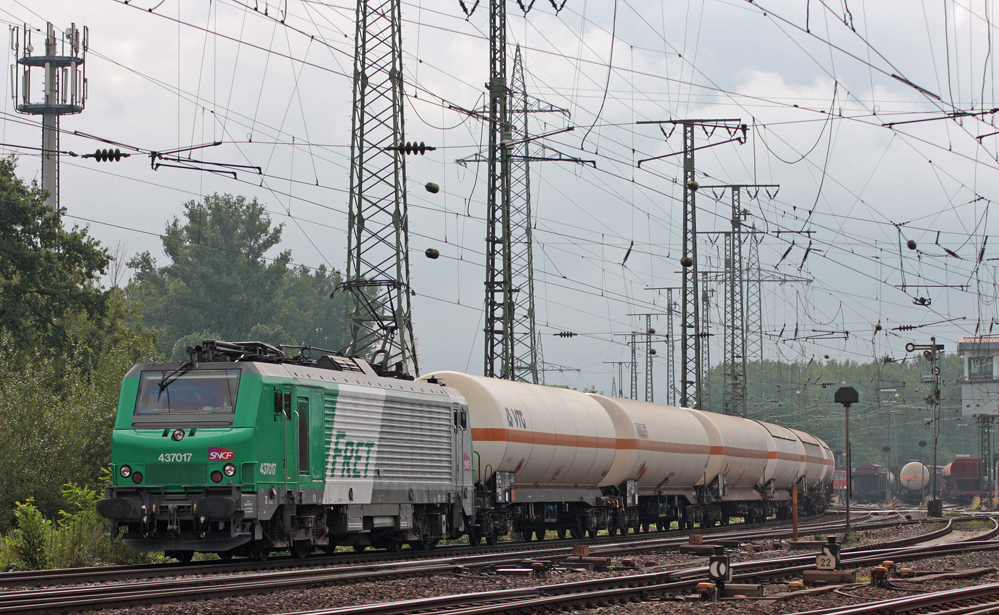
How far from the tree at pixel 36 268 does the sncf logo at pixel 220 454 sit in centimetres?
3072

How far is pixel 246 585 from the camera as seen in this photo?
1577 centimetres

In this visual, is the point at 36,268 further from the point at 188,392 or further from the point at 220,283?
the point at 220,283

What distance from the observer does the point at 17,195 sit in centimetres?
4828

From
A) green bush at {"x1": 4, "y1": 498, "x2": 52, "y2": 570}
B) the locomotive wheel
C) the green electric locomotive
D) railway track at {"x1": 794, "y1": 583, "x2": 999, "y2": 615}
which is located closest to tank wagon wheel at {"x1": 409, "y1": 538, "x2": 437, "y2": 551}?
the green electric locomotive

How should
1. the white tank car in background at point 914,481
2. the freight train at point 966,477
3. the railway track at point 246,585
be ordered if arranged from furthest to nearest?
the white tank car in background at point 914,481 → the freight train at point 966,477 → the railway track at point 246,585

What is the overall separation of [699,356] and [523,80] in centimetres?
1508

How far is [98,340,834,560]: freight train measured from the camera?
1944 centimetres

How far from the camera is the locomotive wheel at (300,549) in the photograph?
21.4 meters

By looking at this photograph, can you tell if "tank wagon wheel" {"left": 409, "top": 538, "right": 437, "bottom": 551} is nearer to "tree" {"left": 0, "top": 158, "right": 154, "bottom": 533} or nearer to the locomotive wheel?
the locomotive wheel

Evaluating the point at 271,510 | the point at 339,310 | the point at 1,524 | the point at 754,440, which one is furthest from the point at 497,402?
the point at 339,310

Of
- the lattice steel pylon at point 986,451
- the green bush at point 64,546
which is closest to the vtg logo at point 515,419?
the green bush at point 64,546

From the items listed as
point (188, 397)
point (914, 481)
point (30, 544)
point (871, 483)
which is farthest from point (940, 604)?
point (871, 483)

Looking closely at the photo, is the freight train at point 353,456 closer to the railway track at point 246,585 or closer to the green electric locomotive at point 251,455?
the green electric locomotive at point 251,455

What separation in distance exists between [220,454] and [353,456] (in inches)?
135
